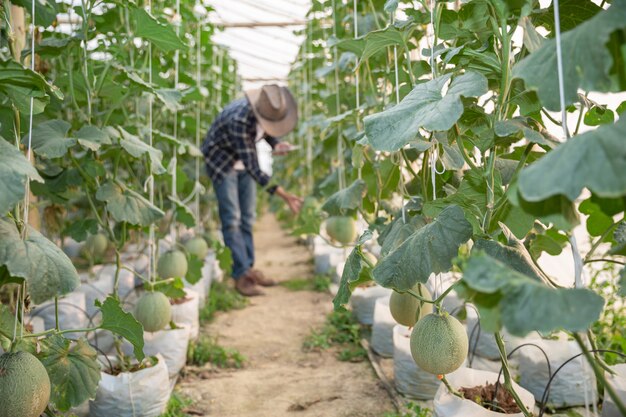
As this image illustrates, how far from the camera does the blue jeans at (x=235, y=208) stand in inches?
190

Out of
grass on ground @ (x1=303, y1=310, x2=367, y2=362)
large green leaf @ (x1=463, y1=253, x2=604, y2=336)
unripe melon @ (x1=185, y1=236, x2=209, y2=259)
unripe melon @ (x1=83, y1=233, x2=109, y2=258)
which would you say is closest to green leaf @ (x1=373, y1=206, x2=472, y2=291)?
large green leaf @ (x1=463, y1=253, x2=604, y2=336)

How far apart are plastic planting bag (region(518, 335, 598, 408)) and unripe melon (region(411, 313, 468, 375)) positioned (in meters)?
0.94

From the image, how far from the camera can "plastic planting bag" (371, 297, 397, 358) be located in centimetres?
310

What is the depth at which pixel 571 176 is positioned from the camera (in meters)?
0.93

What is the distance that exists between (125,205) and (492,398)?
163 centimetres

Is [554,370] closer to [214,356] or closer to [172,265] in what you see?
[214,356]

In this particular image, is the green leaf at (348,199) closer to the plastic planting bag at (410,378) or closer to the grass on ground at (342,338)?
the plastic planting bag at (410,378)

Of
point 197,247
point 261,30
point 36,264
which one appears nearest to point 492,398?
point 36,264

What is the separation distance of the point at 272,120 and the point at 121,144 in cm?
256

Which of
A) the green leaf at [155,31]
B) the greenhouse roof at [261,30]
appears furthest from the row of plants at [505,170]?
the greenhouse roof at [261,30]

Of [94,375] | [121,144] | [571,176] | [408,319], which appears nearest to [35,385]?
[94,375]

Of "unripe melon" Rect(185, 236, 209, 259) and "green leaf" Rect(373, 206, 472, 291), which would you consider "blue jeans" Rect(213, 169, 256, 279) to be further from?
"green leaf" Rect(373, 206, 472, 291)

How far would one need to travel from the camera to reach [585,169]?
93 centimetres

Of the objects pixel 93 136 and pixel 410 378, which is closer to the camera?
pixel 93 136
